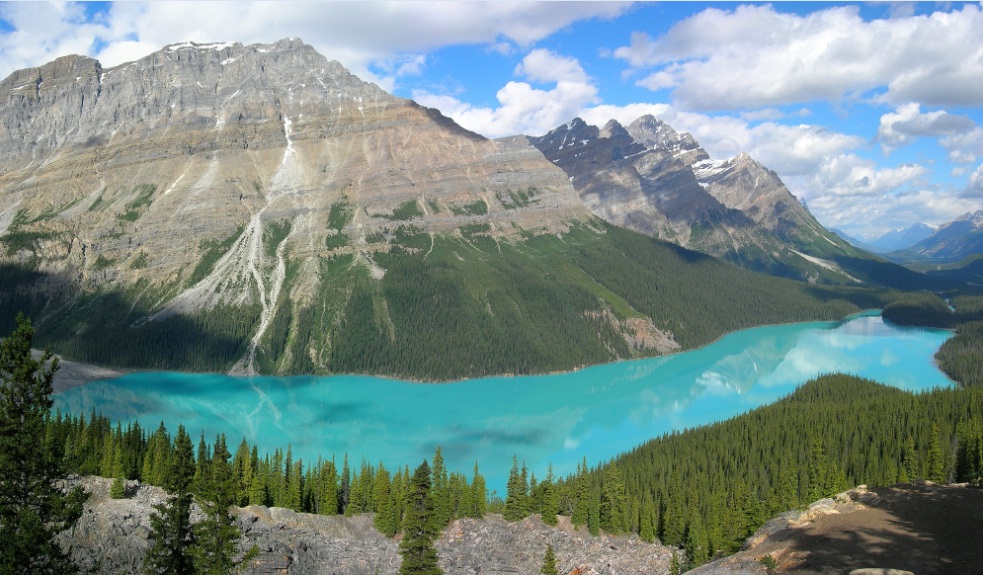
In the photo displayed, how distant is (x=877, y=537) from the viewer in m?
28.3

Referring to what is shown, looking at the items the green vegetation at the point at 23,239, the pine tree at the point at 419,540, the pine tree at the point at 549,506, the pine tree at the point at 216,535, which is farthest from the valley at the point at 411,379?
the pine tree at the point at 419,540

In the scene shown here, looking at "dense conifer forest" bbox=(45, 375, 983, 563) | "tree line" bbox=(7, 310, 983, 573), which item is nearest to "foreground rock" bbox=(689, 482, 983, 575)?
"tree line" bbox=(7, 310, 983, 573)

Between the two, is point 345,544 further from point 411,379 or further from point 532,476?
point 411,379

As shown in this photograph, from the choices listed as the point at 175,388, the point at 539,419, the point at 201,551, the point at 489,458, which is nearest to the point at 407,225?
the point at 175,388

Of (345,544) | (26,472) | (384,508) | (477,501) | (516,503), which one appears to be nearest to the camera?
(26,472)

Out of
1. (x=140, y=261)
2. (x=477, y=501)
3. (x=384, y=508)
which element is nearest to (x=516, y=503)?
(x=477, y=501)

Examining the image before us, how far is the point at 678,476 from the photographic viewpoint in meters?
69.8

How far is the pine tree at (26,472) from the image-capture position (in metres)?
22.2

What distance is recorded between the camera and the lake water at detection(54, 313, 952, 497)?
324 feet

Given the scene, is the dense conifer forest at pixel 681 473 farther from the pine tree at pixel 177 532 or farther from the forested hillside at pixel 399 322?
the forested hillside at pixel 399 322

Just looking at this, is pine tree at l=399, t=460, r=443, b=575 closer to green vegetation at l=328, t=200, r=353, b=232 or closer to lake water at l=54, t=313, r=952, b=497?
lake water at l=54, t=313, r=952, b=497

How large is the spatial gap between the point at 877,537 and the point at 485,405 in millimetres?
98148

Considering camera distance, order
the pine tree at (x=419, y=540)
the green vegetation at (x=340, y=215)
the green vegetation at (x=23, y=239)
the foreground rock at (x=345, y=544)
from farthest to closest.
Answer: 1. the green vegetation at (x=340, y=215)
2. the green vegetation at (x=23, y=239)
3. the foreground rock at (x=345, y=544)
4. the pine tree at (x=419, y=540)

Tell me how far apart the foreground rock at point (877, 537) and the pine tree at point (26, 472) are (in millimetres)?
22853
